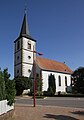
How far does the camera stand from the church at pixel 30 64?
4766cm

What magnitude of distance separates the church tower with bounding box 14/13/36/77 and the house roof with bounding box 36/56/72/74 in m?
2.62

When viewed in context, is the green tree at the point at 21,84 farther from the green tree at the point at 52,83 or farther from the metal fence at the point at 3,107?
the metal fence at the point at 3,107

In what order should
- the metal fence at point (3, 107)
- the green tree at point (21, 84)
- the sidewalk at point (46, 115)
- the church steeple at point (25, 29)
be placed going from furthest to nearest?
the church steeple at point (25, 29), the green tree at point (21, 84), the sidewalk at point (46, 115), the metal fence at point (3, 107)

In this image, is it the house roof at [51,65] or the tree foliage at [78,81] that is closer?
the tree foliage at [78,81]

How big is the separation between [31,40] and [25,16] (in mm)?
7001

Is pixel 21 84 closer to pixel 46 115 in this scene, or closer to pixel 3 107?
pixel 46 115

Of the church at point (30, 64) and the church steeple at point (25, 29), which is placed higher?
the church steeple at point (25, 29)

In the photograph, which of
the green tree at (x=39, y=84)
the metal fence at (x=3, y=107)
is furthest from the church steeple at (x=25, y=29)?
the metal fence at (x=3, y=107)

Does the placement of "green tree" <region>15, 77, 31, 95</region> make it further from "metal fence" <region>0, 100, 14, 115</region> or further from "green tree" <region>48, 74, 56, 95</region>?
"metal fence" <region>0, 100, 14, 115</region>

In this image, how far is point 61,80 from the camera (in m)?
53.4

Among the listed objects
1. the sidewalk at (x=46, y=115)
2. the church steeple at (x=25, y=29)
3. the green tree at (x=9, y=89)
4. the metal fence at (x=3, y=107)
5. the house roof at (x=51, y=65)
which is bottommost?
the sidewalk at (x=46, y=115)

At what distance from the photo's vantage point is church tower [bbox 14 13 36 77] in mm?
47188

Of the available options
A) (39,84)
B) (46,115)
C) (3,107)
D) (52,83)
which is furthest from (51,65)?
(3,107)

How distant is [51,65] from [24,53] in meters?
9.55
